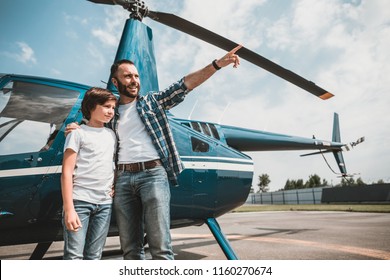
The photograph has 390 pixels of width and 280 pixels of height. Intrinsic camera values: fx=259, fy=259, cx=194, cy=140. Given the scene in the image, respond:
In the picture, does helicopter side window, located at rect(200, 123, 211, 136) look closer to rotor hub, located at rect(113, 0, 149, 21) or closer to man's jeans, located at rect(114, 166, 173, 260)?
rotor hub, located at rect(113, 0, 149, 21)

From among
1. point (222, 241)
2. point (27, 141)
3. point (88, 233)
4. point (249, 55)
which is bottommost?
point (222, 241)

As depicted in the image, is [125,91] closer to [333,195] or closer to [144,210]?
[144,210]

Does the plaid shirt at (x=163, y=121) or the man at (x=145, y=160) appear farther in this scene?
the plaid shirt at (x=163, y=121)

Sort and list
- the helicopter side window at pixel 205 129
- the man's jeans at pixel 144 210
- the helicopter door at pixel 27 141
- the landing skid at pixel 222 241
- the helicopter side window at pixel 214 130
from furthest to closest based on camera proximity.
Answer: the helicopter side window at pixel 214 130
the helicopter side window at pixel 205 129
the landing skid at pixel 222 241
the helicopter door at pixel 27 141
the man's jeans at pixel 144 210

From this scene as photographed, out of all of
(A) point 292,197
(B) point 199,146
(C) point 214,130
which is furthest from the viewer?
(A) point 292,197

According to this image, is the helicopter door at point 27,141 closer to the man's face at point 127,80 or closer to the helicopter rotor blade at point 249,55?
the man's face at point 127,80

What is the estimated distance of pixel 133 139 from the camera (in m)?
1.89

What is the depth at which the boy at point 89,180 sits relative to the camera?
1.59 metres

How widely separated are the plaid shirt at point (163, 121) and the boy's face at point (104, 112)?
0.07m

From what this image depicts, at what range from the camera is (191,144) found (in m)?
2.93

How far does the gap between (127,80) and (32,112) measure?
45.1 inches

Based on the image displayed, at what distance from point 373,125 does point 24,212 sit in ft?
11.0

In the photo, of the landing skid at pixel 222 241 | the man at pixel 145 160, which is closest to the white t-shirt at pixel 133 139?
the man at pixel 145 160

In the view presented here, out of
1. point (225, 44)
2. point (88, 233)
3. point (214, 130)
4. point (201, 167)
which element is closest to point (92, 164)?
point (88, 233)
